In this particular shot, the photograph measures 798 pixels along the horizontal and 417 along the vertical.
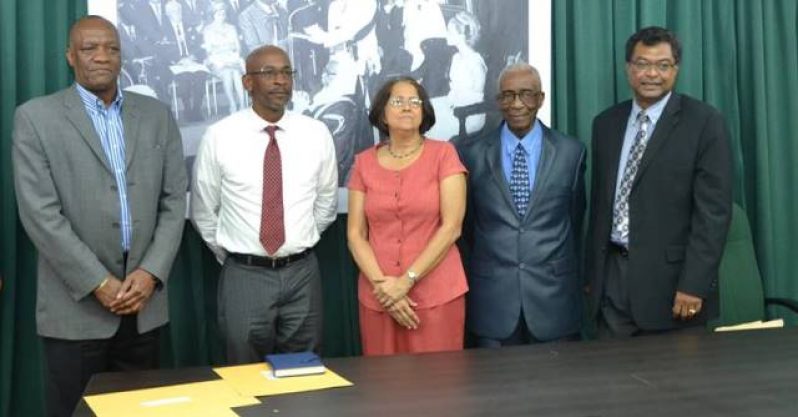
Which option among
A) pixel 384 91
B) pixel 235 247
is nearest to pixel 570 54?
pixel 384 91

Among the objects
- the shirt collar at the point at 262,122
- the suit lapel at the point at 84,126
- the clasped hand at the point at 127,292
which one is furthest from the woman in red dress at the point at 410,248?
the suit lapel at the point at 84,126

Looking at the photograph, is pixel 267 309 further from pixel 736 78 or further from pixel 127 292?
pixel 736 78

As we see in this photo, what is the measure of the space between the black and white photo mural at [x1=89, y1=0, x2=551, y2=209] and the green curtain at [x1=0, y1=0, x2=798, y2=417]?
0.21m

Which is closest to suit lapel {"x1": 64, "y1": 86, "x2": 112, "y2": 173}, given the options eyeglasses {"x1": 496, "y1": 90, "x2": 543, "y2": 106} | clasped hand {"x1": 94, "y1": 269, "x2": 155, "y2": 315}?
clasped hand {"x1": 94, "y1": 269, "x2": 155, "y2": 315}

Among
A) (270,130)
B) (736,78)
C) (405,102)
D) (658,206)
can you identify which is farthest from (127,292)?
(736,78)

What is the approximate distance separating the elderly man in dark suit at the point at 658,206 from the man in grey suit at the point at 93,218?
153cm

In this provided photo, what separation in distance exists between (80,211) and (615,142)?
1862mm

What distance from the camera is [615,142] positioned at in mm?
3018

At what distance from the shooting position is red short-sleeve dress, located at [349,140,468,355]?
2.93 meters

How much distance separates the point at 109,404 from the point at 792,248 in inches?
128

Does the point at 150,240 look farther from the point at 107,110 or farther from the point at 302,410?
the point at 302,410

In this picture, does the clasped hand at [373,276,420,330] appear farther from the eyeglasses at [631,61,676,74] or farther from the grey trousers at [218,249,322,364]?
the eyeglasses at [631,61,676,74]

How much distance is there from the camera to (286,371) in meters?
2.04

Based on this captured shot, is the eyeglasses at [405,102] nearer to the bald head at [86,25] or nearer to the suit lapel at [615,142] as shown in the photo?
the suit lapel at [615,142]
